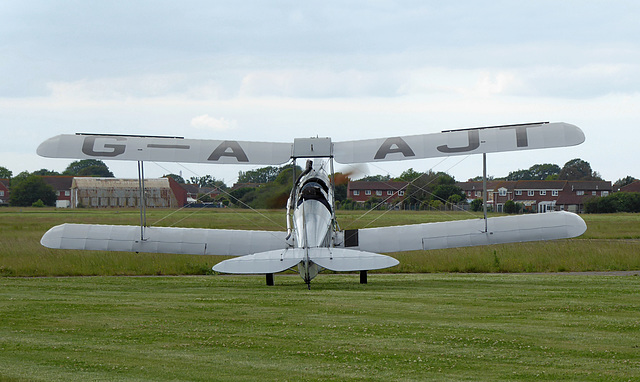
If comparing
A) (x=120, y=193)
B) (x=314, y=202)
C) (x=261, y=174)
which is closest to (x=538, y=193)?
(x=120, y=193)

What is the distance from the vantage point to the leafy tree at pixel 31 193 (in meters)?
66.2

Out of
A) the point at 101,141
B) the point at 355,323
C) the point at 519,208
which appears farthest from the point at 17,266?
the point at 519,208

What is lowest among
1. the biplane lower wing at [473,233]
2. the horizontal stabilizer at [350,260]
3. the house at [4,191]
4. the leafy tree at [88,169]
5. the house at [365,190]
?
the horizontal stabilizer at [350,260]

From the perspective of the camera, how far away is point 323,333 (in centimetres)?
805

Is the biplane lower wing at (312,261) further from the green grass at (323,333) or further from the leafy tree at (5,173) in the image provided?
the leafy tree at (5,173)

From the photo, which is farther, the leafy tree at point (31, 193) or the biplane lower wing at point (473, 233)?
the leafy tree at point (31, 193)

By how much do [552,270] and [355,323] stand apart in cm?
1036

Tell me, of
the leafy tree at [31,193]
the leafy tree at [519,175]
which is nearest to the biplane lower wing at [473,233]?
the leafy tree at [31,193]

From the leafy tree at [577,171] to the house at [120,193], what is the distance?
52.4m

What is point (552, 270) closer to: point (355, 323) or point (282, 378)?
point (355, 323)

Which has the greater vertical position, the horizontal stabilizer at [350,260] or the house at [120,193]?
the house at [120,193]

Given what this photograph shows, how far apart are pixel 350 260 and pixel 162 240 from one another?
15.3 ft

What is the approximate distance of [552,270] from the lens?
1784cm

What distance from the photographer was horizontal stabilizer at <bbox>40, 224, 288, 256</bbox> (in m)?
14.5
